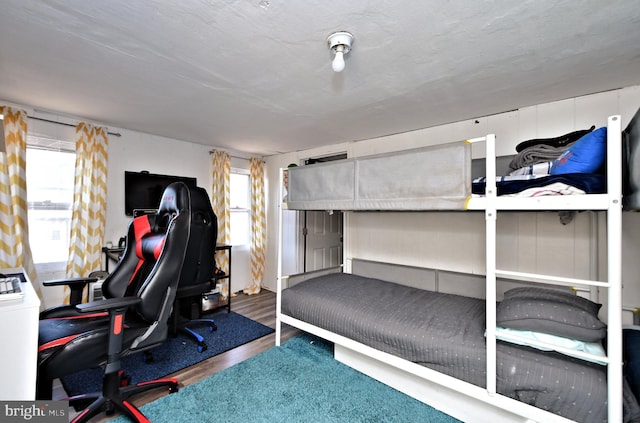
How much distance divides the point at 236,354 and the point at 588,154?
290 centimetres

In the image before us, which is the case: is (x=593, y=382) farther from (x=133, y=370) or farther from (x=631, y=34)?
(x=133, y=370)

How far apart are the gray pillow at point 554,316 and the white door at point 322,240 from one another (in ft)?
8.84

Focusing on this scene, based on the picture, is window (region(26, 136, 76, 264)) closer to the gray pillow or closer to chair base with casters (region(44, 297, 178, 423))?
chair base with casters (region(44, 297, 178, 423))

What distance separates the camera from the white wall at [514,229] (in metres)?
2.02

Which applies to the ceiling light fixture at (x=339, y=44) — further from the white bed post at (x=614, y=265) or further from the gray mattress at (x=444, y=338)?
the gray mattress at (x=444, y=338)

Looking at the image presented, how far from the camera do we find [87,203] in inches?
110

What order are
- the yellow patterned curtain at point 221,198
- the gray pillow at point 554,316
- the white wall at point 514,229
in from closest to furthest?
the gray pillow at point 554,316, the white wall at point 514,229, the yellow patterned curtain at point 221,198

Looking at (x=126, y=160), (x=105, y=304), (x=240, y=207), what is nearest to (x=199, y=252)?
(x=105, y=304)

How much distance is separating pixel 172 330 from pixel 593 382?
10.7 feet

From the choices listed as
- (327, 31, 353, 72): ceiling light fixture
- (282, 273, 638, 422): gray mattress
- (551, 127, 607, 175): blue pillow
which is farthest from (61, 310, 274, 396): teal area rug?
(551, 127, 607, 175): blue pillow

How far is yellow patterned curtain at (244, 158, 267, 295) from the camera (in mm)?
4348

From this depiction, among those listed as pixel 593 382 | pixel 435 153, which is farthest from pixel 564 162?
pixel 593 382

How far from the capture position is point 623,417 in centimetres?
121

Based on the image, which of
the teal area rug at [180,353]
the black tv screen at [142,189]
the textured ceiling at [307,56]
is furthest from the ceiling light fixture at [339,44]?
the teal area rug at [180,353]
